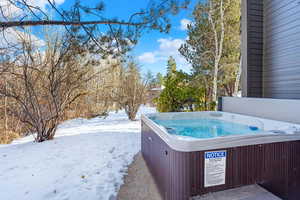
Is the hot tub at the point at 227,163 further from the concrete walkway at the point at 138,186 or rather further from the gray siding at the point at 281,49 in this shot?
the gray siding at the point at 281,49

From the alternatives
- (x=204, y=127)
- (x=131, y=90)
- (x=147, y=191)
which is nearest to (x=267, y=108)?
(x=204, y=127)

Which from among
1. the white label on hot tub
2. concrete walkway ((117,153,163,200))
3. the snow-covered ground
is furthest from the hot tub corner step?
the snow-covered ground

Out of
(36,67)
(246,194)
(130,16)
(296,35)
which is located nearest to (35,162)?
(36,67)

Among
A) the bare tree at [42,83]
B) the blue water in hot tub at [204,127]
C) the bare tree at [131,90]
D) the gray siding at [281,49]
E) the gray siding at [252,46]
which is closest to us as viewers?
the gray siding at [281,49]

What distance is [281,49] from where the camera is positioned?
3336 mm

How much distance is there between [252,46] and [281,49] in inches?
23.9

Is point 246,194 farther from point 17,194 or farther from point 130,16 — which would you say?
point 130,16

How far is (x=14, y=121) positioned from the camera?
4742 millimetres

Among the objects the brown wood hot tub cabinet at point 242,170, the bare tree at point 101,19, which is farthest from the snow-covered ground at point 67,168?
the bare tree at point 101,19

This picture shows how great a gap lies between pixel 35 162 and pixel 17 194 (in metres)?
0.96

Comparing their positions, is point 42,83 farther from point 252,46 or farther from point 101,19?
point 252,46

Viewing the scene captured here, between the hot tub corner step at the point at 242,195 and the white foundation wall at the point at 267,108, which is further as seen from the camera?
the white foundation wall at the point at 267,108

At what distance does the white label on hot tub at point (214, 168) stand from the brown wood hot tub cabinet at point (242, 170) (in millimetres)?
42

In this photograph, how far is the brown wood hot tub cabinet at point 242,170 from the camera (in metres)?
1.49
